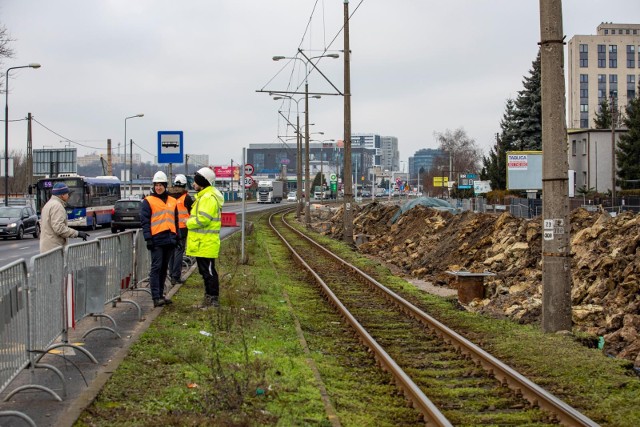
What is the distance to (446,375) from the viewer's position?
9.73 meters

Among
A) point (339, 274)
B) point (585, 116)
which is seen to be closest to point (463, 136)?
point (585, 116)

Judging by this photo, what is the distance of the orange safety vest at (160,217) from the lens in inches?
522

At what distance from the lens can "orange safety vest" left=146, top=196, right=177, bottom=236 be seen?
13.2 m

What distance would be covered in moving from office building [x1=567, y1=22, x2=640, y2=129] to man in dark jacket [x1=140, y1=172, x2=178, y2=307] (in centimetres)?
12647

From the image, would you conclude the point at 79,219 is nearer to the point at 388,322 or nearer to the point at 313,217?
the point at 313,217

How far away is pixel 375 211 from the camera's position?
52.2 meters

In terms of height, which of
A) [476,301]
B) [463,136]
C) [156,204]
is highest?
[463,136]

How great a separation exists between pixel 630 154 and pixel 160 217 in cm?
6045

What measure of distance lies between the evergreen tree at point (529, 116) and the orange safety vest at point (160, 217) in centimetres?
6003

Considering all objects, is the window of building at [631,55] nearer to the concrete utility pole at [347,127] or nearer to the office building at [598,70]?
the office building at [598,70]

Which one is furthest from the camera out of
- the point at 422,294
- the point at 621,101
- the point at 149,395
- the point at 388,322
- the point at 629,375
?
the point at 621,101

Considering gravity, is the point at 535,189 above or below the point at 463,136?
below

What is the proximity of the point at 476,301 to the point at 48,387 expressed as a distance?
1068 centimetres

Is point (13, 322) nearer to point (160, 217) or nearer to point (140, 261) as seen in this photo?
point (160, 217)
